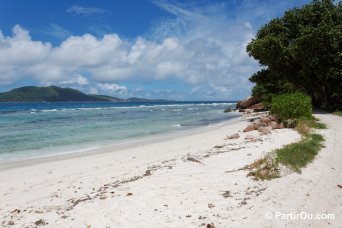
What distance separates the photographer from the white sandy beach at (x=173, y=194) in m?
6.80

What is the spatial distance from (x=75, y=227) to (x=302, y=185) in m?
5.40

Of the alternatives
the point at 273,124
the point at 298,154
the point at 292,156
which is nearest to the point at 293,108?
the point at 273,124

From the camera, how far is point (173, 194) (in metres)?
8.12

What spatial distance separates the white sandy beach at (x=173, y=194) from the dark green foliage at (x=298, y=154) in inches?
10.2

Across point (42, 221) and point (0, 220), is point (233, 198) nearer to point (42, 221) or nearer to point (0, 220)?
point (42, 221)

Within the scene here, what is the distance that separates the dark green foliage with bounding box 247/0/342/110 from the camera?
2805 centimetres

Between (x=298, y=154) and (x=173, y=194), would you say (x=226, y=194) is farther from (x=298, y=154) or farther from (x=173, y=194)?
(x=298, y=154)

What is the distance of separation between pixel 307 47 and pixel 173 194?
25047mm

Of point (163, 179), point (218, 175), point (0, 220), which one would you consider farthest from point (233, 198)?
point (0, 220)

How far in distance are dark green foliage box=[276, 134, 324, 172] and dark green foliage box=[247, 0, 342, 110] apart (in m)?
18.1

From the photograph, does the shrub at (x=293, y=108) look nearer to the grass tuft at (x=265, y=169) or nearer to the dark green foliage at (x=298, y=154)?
the dark green foliage at (x=298, y=154)

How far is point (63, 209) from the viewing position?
788cm

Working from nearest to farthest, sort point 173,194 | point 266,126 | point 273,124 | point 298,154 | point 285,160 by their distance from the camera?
point 173,194 < point 285,160 < point 298,154 < point 266,126 < point 273,124

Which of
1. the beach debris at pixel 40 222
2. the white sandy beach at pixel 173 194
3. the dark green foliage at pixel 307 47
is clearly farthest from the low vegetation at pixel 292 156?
the dark green foliage at pixel 307 47
